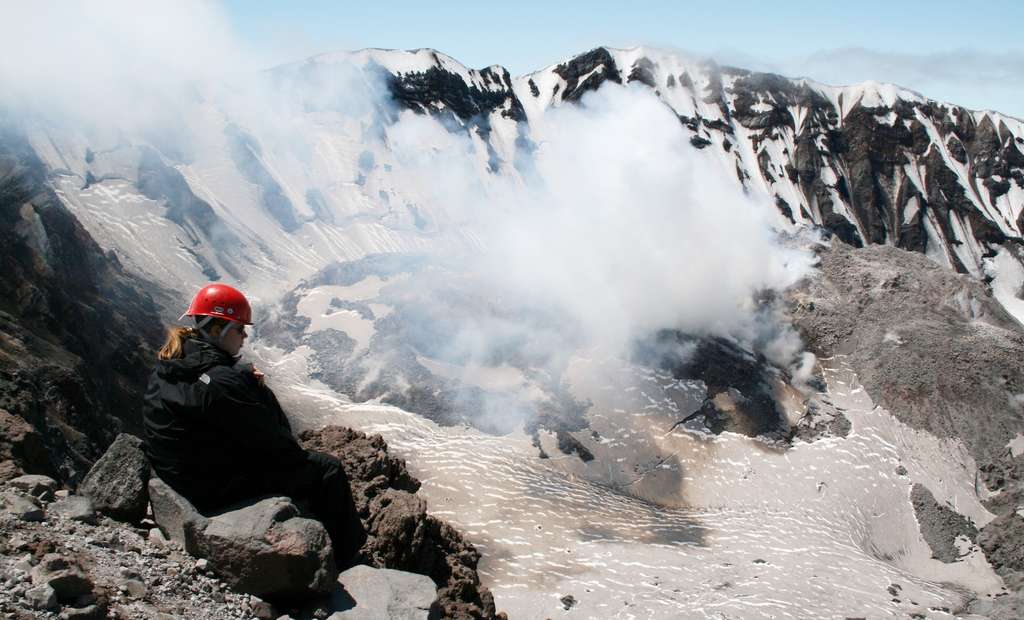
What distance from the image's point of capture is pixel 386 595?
5391 millimetres

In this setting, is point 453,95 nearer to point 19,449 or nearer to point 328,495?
point 19,449

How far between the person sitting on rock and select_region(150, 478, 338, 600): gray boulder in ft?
0.61

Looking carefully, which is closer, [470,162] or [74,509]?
[74,509]

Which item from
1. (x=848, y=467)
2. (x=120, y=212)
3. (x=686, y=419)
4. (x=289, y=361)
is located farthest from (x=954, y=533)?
(x=120, y=212)

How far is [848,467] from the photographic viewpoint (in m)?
18.8

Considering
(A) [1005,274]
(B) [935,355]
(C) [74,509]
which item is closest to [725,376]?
(B) [935,355]

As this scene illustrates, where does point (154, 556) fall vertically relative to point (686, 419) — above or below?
below

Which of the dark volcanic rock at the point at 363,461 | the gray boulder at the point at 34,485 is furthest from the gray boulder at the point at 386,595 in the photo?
the dark volcanic rock at the point at 363,461

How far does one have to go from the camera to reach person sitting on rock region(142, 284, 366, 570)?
4.92 m

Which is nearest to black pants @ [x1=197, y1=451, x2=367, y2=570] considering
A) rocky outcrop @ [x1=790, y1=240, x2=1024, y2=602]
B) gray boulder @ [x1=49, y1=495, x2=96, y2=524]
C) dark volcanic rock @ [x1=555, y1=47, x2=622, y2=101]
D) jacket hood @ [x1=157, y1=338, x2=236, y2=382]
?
gray boulder @ [x1=49, y1=495, x2=96, y2=524]

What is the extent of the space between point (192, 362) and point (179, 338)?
0.27 meters

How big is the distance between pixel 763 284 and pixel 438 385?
1320 centimetres

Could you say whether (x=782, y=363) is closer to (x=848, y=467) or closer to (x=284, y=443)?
(x=848, y=467)

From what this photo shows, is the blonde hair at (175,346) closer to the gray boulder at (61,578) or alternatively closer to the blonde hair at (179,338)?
the blonde hair at (179,338)
